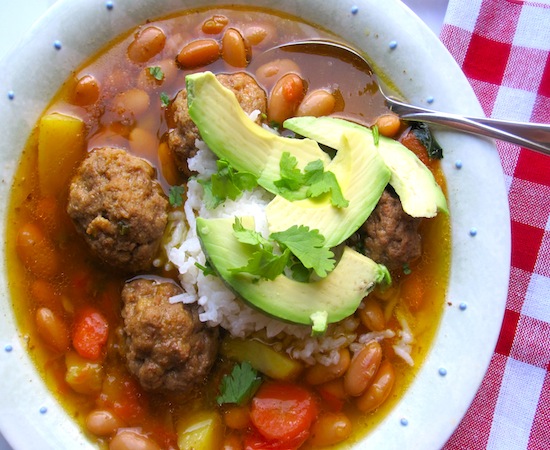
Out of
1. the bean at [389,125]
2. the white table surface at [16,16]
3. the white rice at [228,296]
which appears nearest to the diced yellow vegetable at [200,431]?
the white rice at [228,296]

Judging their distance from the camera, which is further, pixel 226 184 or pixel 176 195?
pixel 176 195

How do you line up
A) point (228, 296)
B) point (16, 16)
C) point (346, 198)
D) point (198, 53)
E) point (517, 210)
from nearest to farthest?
point (346, 198) < point (228, 296) < point (198, 53) < point (16, 16) < point (517, 210)

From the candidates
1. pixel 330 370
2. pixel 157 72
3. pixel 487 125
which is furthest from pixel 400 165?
pixel 157 72

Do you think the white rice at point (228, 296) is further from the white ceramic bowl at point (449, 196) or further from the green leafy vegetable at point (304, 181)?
the white ceramic bowl at point (449, 196)

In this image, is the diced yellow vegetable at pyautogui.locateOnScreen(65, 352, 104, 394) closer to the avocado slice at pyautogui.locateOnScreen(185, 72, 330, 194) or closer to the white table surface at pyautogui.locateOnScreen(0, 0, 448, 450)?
the avocado slice at pyautogui.locateOnScreen(185, 72, 330, 194)

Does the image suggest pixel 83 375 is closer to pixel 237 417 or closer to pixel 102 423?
pixel 102 423

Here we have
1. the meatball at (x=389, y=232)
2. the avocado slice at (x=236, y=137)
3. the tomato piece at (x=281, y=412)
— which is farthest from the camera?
the tomato piece at (x=281, y=412)
